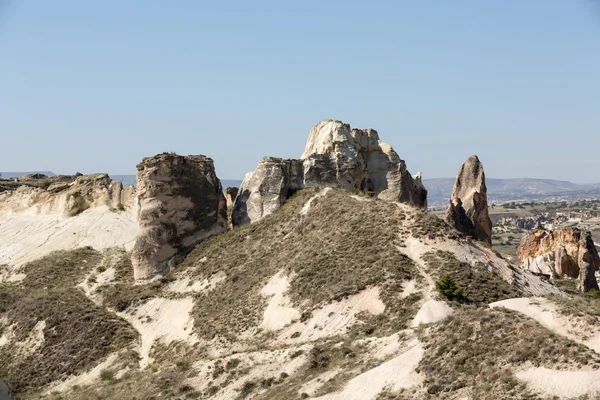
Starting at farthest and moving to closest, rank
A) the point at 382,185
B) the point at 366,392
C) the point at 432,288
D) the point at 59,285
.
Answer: the point at 382,185 → the point at 59,285 → the point at 432,288 → the point at 366,392

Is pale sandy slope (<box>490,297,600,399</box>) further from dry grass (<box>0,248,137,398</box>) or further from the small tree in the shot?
dry grass (<box>0,248,137,398</box>)

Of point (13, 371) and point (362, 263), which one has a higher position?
point (362, 263)

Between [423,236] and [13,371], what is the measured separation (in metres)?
24.4

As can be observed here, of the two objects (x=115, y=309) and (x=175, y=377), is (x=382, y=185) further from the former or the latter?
(x=175, y=377)

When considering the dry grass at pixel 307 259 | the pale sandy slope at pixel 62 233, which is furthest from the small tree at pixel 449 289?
the pale sandy slope at pixel 62 233

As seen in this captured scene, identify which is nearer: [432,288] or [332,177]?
[432,288]

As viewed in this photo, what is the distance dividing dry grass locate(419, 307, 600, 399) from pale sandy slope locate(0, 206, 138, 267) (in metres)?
36.9

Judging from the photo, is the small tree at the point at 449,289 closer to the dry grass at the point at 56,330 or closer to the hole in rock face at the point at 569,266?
the dry grass at the point at 56,330

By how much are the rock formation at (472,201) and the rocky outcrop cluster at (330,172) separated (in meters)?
7.81

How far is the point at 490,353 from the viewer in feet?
70.7

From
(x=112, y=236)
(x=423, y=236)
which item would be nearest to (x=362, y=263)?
(x=423, y=236)

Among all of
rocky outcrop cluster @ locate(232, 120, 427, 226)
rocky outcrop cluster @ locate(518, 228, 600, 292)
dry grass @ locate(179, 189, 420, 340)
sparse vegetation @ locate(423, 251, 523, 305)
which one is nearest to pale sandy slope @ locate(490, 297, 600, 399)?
sparse vegetation @ locate(423, 251, 523, 305)

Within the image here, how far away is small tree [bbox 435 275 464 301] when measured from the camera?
30.2 metres

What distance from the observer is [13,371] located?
3888cm
